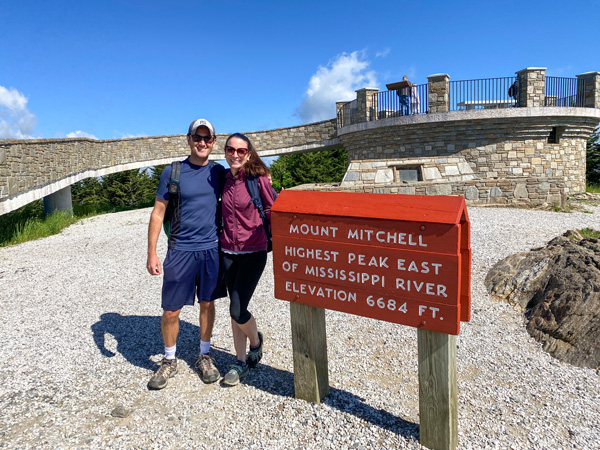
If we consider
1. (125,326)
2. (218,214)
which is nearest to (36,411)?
(125,326)

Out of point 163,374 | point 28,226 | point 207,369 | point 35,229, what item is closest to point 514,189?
point 207,369

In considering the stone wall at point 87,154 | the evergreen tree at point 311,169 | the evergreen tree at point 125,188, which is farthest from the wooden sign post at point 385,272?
the evergreen tree at point 125,188

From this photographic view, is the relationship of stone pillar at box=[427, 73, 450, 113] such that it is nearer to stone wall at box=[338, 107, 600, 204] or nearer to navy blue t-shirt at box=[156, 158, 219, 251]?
stone wall at box=[338, 107, 600, 204]

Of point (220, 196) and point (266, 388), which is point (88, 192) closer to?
point (220, 196)

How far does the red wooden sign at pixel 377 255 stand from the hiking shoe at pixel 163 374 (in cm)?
117

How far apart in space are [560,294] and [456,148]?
11.8m

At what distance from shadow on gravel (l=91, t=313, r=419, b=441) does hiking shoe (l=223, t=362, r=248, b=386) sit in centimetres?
7

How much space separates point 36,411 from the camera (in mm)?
3008

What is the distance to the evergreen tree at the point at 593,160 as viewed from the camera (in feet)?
72.4

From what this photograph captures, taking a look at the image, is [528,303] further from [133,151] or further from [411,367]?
[133,151]

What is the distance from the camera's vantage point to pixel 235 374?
321 cm

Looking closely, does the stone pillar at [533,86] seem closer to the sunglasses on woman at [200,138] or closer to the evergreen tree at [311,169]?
the evergreen tree at [311,169]

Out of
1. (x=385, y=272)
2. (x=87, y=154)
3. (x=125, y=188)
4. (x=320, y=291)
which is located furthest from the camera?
(x=125, y=188)

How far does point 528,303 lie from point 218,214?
3.64 meters
